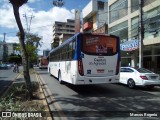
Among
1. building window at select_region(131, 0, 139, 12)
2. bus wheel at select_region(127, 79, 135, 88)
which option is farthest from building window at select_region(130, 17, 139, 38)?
bus wheel at select_region(127, 79, 135, 88)

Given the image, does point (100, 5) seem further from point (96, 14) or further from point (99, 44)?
point (99, 44)

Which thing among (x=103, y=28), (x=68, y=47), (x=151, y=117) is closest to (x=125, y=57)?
(x=103, y=28)

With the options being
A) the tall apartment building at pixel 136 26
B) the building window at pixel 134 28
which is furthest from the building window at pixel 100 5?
the building window at pixel 134 28

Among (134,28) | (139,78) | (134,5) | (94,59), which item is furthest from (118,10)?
(94,59)

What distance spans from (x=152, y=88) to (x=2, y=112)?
35.5ft

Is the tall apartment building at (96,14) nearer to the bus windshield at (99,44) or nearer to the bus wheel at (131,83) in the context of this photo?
the bus wheel at (131,83)

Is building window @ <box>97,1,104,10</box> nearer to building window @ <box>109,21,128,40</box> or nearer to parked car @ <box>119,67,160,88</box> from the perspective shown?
building window @ <box>109,21,128,40</box>

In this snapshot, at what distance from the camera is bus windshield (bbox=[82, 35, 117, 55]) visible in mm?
12406

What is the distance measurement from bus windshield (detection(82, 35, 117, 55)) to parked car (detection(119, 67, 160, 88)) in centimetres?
278

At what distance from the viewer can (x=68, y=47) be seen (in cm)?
1457

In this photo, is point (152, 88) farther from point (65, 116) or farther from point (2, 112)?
point (2, 112)

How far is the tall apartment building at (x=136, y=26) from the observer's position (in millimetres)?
23438

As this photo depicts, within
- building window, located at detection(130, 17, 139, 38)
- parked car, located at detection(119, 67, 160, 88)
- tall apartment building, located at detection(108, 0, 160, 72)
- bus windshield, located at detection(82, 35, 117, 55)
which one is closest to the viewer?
bus windshield, located at detection(82, 35, 117, 55)

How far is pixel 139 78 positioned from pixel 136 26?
13580 millimetres
